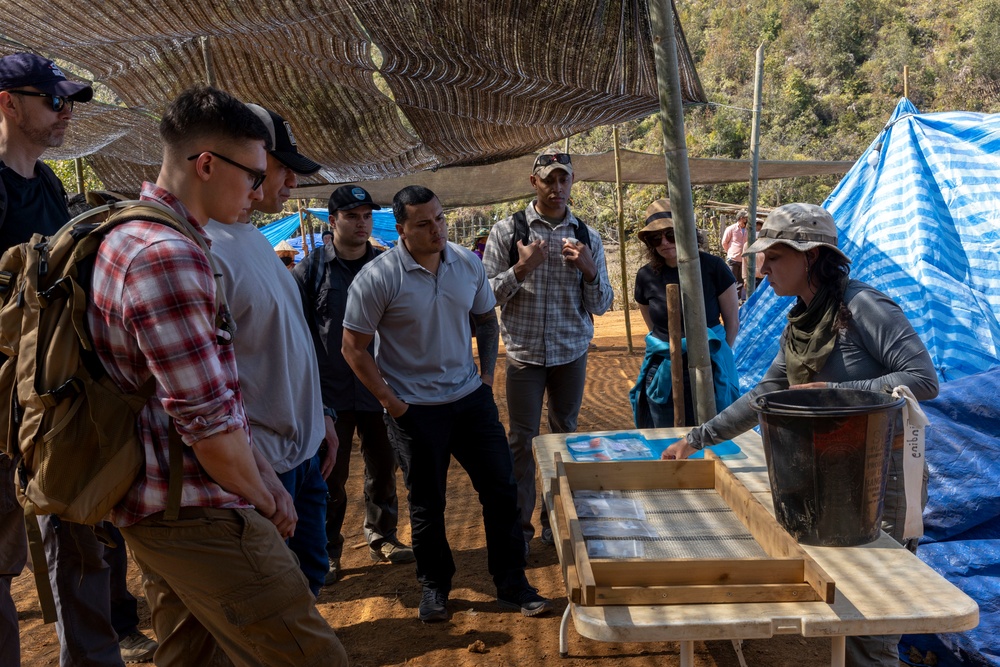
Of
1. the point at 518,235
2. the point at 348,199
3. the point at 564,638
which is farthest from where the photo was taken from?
the point at 518,235

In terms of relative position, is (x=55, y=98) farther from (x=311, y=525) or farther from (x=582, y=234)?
(x=582, y=234)

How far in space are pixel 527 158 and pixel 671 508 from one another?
291 inches

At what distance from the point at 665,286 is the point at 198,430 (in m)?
3.17

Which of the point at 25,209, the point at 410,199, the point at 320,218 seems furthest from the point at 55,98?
the point at 320,218

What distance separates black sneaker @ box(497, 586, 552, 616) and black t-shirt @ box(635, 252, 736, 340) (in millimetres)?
1550

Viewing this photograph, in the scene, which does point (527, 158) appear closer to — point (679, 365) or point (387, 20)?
point (387, 20)

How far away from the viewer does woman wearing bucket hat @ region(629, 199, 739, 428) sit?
4.29 m

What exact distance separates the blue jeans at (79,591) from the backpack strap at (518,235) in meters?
2.32

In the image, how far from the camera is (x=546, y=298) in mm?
4223

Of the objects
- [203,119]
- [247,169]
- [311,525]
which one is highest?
[203,119]

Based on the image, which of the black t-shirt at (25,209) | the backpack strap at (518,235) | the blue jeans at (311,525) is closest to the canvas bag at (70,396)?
the blue jeans at (311,525)

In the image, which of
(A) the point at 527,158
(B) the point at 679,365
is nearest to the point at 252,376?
(B) the point at 679,365

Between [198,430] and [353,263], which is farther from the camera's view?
[353,263]

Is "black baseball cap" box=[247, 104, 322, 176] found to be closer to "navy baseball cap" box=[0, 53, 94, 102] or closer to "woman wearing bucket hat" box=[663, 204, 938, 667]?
"navy baseball cap" box=[0, 53, 94, 102]
